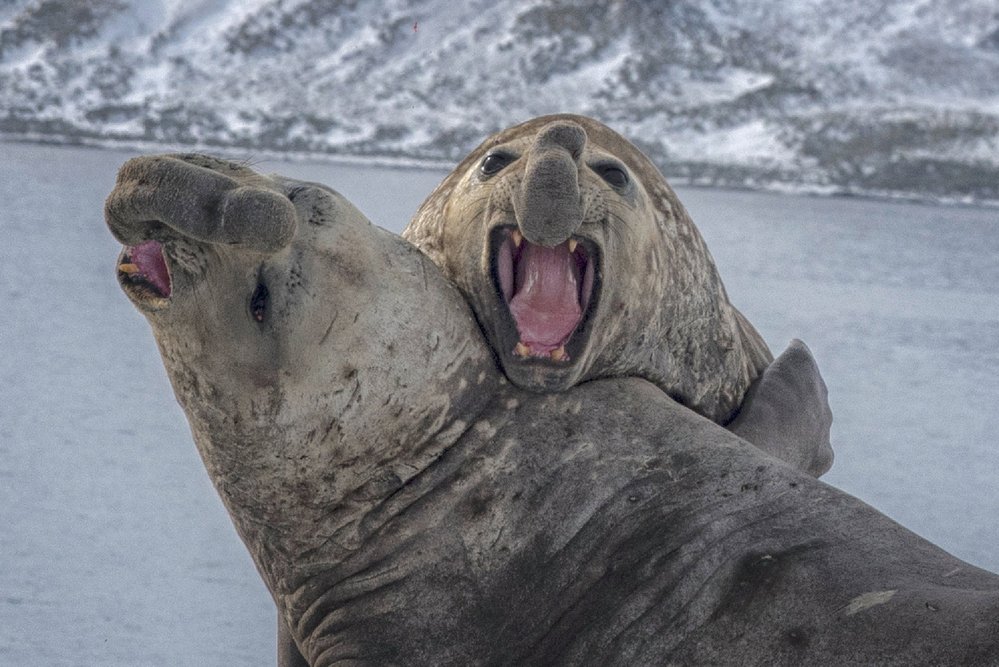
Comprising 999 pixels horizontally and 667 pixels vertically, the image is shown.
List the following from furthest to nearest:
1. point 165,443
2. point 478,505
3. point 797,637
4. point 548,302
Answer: point 165,443, point 548,302, point 478,505, point 797,637

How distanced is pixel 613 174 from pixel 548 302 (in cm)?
44

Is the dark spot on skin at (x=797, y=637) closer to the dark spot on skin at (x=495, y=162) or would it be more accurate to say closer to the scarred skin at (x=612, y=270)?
the scarred skin at (x=612, y=270)

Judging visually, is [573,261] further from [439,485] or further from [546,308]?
[439,485]

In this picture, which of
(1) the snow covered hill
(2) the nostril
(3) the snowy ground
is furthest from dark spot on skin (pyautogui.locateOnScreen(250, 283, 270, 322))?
(1) the snow covered hill

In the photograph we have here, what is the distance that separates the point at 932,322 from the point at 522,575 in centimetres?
1014

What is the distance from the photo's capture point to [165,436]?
6957mm

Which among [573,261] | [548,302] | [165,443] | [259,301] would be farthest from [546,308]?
[165,443]

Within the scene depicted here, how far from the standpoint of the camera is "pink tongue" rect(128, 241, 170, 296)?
3350mm

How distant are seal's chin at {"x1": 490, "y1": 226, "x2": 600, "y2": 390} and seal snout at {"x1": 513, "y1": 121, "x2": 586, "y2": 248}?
11cm

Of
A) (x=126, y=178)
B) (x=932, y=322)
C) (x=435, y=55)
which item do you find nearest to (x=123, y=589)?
(x=126, y=178)

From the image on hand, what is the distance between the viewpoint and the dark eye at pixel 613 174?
3832 millimetres

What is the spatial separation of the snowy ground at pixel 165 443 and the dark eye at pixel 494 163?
170 cm

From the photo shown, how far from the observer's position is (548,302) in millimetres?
3623

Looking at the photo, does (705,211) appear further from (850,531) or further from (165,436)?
(850,531)
